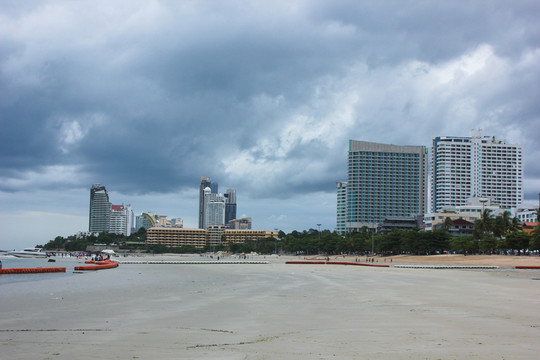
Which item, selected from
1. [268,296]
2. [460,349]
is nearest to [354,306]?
[268,296]

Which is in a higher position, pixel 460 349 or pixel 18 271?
pixel 460 349

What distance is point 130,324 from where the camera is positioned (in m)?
18.6

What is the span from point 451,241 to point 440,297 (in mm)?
110215

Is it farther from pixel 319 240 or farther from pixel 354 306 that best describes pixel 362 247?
pixel 354 306

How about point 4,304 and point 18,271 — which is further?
point 18,271

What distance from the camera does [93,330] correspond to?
17.1 m

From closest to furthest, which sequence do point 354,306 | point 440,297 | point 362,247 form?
point 354,306, point 440,297, point 362,247

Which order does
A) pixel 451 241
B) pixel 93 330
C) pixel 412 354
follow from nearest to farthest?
pixel 412 354, pixel 93 330, pixel 451 241

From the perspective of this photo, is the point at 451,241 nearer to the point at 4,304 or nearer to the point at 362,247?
the point at 362,247

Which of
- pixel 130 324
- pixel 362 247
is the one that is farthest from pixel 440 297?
pixel 362 247

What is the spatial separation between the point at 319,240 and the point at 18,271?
459 ft

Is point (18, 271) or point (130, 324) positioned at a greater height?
point (130, 324)

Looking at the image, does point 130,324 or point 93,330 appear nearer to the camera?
point 93,330

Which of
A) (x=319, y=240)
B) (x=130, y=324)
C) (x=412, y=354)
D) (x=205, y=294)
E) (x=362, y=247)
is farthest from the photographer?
(x=319, y=240)
